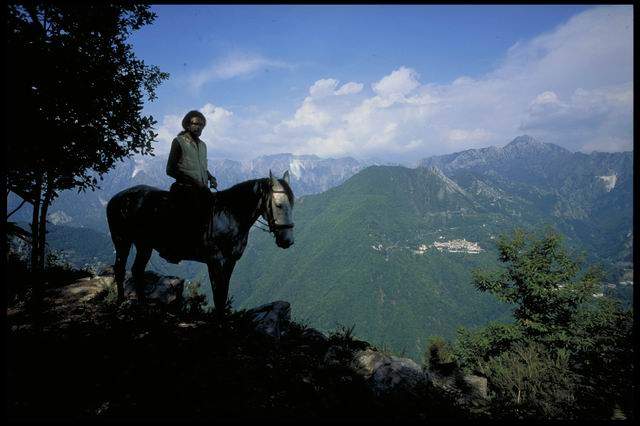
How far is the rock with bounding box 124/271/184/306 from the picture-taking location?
10.6 metres

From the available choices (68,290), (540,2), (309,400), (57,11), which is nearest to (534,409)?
(309,400)

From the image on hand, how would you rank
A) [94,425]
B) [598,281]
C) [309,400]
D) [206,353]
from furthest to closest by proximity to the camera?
[598,281]
[206,353]
[309,400]
[94,425]

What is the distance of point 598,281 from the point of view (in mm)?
31250

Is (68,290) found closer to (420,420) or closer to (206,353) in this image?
(206,353)

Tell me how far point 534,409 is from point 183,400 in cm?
653

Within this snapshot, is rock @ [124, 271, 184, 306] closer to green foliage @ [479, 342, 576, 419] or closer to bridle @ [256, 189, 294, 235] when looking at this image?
bridle @ [256, 189, 294, 235]

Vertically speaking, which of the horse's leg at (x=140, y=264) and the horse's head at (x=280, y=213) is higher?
the horse's head at (x=280, y=213)

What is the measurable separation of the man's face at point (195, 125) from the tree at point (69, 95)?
4.17 metres

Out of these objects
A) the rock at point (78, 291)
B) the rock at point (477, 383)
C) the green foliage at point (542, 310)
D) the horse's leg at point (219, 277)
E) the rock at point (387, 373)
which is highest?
the horse's leg at point (219, 277)

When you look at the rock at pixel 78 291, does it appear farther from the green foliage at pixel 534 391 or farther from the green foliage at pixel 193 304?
the green foliage at pixel 534 391

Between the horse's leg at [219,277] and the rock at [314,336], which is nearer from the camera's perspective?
the horse's leg at [219,277]

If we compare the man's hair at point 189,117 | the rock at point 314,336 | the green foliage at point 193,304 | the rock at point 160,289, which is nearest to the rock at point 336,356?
the rock at point 314,336

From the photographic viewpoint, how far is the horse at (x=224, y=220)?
6.96 metres

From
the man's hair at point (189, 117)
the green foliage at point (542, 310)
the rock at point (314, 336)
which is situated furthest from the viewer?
the green foliage at point (542, 310)
